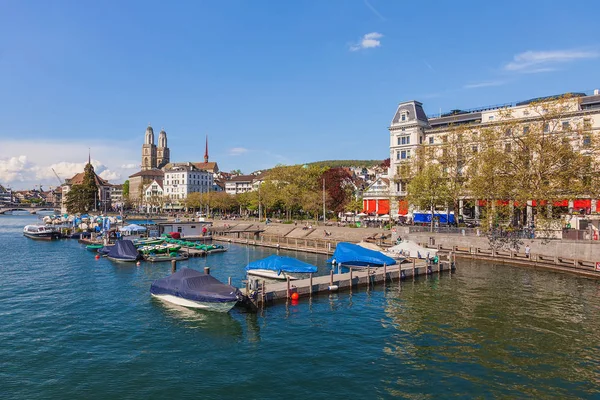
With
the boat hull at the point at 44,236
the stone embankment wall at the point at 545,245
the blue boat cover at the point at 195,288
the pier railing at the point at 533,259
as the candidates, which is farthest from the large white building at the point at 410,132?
the boat hull at the point at 44,236

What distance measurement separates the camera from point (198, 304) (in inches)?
1268

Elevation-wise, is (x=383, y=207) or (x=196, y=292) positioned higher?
(x=383, y=207)

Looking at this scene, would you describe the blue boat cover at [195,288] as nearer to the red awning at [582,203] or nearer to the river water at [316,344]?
the river water at [316,344]

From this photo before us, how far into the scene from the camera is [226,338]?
2759 centimetres

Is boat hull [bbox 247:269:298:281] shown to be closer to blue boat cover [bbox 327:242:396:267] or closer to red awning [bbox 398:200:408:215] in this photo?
blue boat cover [bbox 327:242:396:267]

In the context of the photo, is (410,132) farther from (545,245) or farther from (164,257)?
(164,257)

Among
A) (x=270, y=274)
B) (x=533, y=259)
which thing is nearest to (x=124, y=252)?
(x=270, y=274)

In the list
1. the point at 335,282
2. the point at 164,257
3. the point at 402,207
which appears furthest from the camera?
the point at 402,207

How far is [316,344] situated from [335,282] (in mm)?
13620

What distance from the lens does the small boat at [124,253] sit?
58.0 metres

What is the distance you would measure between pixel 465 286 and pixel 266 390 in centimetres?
2812

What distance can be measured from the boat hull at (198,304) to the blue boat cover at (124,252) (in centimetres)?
2453

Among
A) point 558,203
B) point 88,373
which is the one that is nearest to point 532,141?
point 558,203

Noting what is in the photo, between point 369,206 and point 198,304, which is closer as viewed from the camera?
point 198,304
